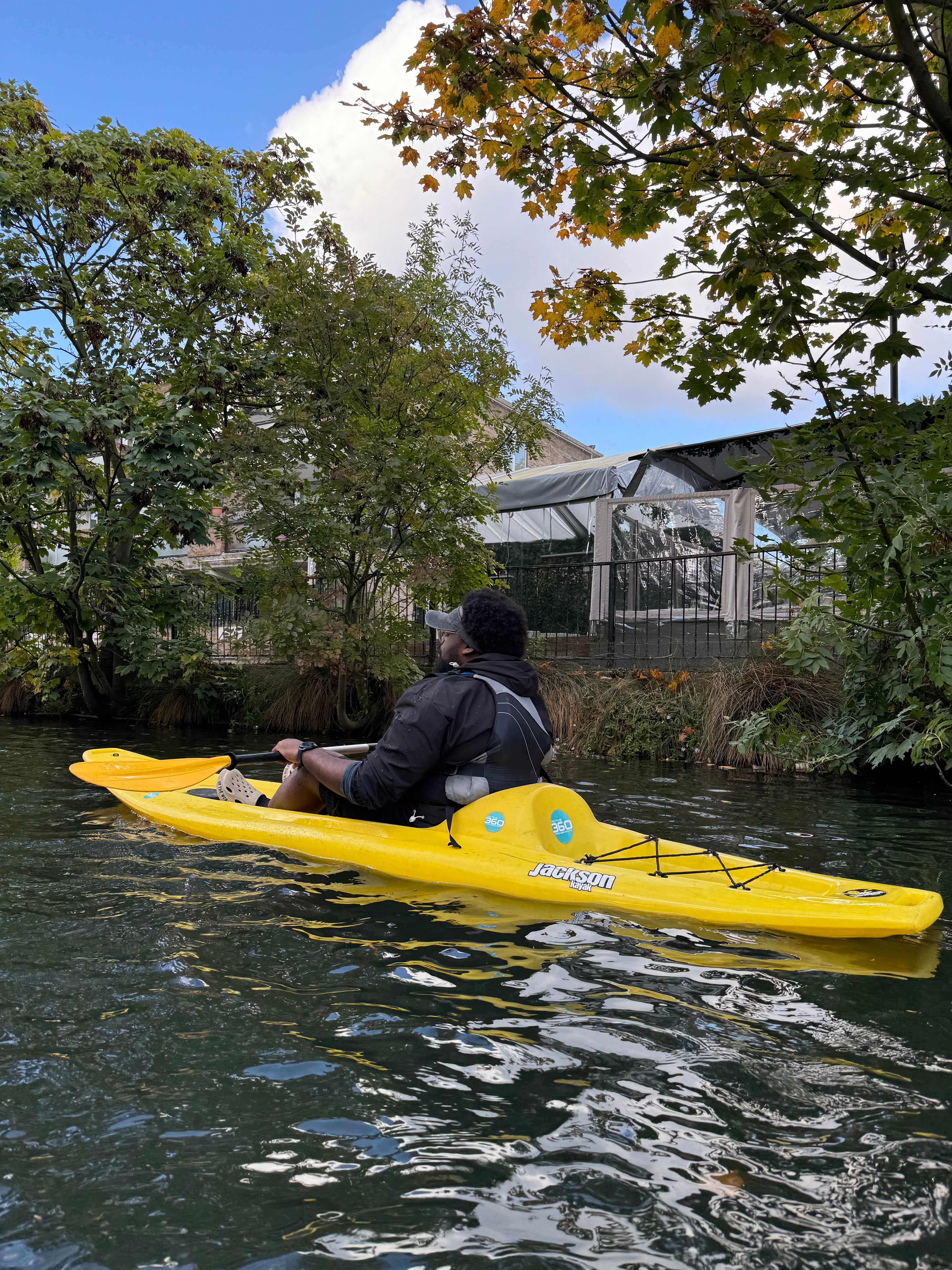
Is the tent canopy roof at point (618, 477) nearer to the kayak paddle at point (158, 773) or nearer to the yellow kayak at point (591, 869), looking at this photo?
the kayak paddle at point (158, 773)

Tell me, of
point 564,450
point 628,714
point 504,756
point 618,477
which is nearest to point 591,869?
point 504,756

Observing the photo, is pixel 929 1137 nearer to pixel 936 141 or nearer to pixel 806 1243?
pixel 806 1243

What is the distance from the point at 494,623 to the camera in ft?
13.5

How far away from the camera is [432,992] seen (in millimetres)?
2674

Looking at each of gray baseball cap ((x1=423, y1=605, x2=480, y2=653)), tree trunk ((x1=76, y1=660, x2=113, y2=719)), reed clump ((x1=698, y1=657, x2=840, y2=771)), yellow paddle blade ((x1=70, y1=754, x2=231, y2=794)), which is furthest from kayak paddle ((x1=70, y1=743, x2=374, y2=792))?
tree trunk ((x1=76, y1=660, x2=113, y2=719))

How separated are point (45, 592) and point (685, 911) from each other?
10561 millimetres

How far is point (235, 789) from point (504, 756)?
2354 millimetres

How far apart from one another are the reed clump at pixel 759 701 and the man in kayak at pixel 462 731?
4.40m

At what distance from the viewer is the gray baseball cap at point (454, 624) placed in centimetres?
418

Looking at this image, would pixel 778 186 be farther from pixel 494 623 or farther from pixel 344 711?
pixel 344 711

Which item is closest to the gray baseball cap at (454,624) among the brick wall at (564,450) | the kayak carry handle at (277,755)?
the kayak carry handle at (277,755)

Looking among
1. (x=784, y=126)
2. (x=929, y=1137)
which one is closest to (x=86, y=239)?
(x=784, y=126)

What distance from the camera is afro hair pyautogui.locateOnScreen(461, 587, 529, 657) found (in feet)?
13.5

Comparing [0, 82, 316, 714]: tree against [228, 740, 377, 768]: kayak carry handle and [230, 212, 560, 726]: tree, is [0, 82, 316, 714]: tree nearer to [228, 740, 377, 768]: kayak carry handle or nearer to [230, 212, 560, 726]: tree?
[230, 212, 560, 726]: tree
